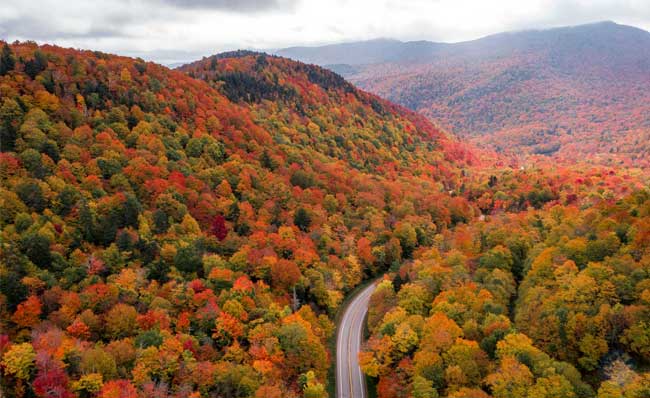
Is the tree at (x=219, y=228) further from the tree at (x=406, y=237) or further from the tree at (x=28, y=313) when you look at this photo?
the tree at (x=406, y=237)

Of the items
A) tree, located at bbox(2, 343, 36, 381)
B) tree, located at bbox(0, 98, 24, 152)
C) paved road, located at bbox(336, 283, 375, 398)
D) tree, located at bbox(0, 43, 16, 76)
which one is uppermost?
tree, located at bbox(0, 43, 16, 76)

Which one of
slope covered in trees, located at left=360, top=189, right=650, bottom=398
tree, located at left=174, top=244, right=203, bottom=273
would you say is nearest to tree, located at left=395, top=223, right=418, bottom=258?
slope covered in trees, located at left=360, top=189, right=650, bottom=398

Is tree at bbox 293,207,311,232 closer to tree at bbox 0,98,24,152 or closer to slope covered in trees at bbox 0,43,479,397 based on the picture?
slope covered in trees at bbox 0,43,479,397

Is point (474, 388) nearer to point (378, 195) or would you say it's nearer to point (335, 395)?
point (335, 395)

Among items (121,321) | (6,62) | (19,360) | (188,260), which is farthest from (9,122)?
(19,360)

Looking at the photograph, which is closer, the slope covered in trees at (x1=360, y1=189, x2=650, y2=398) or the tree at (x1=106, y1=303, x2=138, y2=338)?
the slope covered in trees at (x1=360, y1=189, x2=650, y2=398)

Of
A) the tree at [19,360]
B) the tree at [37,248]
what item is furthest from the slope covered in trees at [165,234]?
the tree at [37,248]
